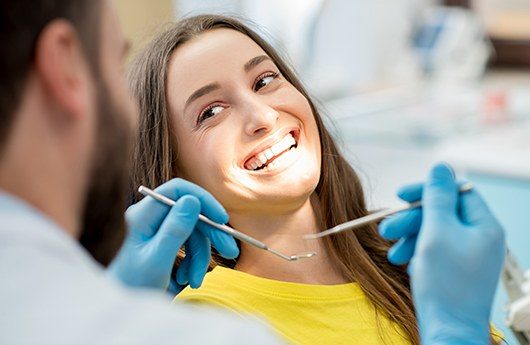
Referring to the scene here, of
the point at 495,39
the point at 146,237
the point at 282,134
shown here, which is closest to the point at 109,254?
the point at 146,237

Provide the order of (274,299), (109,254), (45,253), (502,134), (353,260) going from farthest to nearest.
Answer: (502,134) → (353,260) → (274,299) → (109,254) → (45,253)

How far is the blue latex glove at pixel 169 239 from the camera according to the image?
1391mm

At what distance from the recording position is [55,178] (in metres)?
0.93

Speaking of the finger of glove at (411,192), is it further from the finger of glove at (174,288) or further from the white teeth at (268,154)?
the finger of glove at (174,288)

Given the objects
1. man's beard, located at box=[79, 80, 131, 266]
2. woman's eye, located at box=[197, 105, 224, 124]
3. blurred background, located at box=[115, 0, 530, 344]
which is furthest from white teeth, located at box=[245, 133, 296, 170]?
blurred background, located at box=[115, 0, 530, 344]

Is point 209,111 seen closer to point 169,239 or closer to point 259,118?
point 259,118

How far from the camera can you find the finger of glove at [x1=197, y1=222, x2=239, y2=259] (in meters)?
1.48

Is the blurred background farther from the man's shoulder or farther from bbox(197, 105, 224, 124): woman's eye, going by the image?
the man's shoulder

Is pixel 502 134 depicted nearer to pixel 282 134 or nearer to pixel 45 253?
pixel 282 134

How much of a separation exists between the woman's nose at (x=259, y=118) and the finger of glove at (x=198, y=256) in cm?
20

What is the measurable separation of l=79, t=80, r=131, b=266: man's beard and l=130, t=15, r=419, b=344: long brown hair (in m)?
0.63

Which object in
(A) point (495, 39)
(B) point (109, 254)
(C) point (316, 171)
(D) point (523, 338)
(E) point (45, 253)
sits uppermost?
(E) point (45, 253)

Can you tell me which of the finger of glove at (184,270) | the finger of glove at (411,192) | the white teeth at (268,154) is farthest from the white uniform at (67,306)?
the white teeth at (268,154)

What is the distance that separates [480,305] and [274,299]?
40 centimetres
